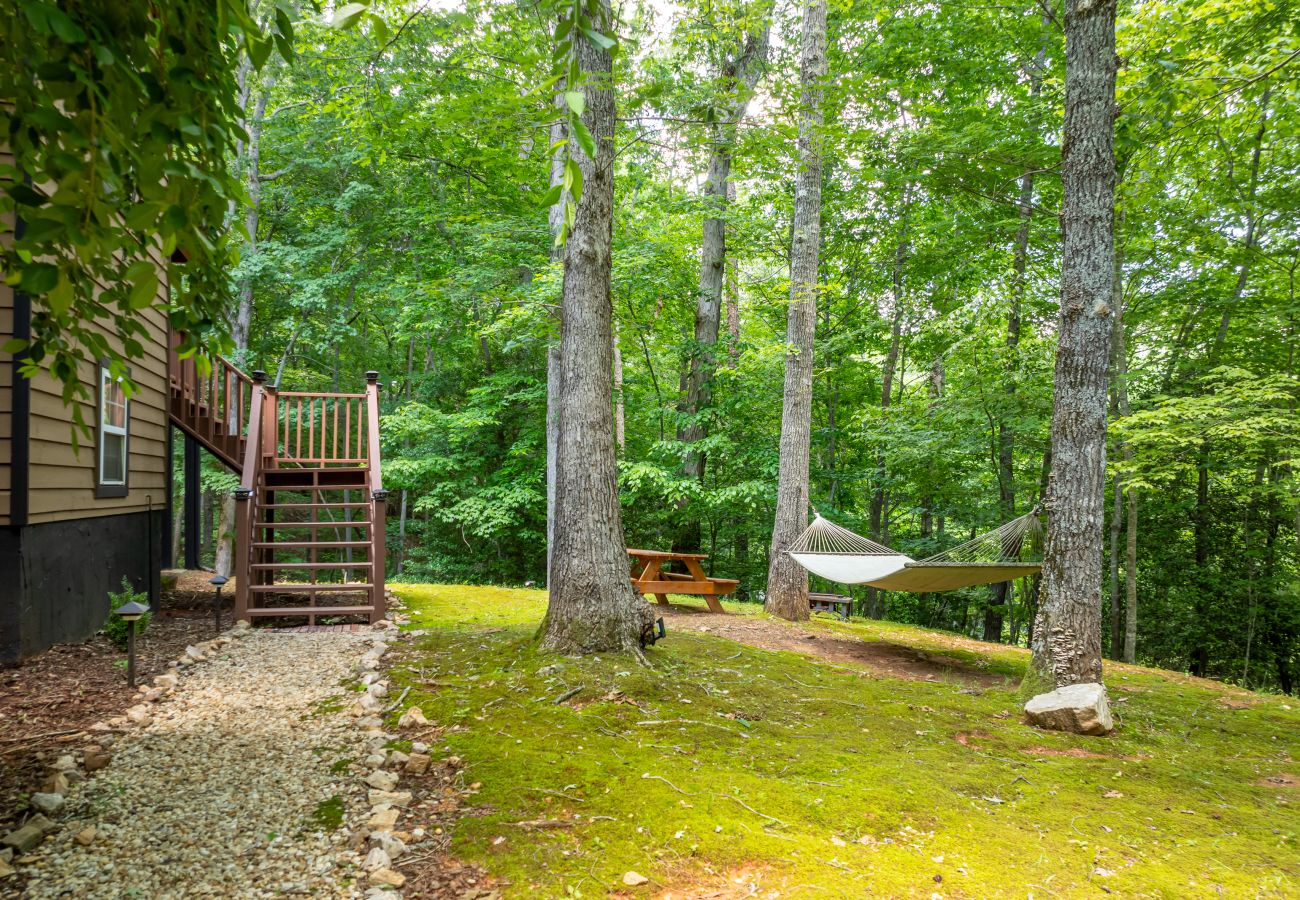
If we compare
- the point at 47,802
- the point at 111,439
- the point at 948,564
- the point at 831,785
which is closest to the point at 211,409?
the point at 111,439

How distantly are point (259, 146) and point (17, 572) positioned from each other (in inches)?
306

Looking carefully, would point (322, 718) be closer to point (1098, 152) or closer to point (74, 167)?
point (74, 167)

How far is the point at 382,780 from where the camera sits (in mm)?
2203

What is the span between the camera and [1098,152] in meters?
3.40

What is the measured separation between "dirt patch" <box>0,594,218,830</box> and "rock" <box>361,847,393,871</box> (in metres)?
1.03

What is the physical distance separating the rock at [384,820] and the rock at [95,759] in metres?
1.07

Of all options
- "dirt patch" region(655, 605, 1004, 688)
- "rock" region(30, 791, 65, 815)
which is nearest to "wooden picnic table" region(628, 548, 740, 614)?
"dirt patch" region(655, 605, 1004, 688)

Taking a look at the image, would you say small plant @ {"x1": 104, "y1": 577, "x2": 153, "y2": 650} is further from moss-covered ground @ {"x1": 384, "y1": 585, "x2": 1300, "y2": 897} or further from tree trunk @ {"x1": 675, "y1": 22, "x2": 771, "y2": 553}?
tree trunk @ {"x1": 675, "y1": 22, "x2": 771, "y2": 553}

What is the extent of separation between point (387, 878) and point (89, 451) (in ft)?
12.7

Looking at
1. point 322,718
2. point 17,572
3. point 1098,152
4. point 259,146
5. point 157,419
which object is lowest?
point 322,718

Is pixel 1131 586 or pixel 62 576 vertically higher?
pixel 62 576

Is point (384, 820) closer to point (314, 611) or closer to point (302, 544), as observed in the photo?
point (314, 611)

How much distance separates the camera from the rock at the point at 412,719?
2.71 metres

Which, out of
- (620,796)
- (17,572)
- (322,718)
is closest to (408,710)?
(322,718)
